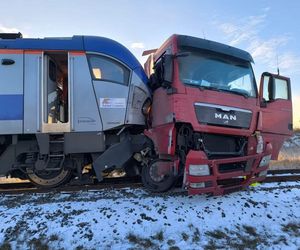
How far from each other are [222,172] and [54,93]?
3781mm

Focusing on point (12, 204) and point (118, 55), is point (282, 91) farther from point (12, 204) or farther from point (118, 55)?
point (12, 204)

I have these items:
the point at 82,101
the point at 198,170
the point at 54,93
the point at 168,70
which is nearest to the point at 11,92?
the point at 54,93

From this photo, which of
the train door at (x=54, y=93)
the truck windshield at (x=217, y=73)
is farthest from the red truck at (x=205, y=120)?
the train door at (x=54, y=93)

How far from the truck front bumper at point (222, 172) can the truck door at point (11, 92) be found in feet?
10.9

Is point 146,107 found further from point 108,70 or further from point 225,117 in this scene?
point 225,117

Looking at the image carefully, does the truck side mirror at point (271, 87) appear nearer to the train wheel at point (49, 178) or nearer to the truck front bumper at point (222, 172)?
the truck front bumper at point (222, 172)

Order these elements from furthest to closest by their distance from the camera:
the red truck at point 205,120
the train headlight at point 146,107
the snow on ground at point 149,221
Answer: the train headlight at point 146,107 < the red truck at point 205,120 < the snow on ground at point 149,221

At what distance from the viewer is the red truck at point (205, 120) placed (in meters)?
6.15

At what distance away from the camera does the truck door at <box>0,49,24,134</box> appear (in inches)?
265

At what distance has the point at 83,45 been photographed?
7035 millimetres

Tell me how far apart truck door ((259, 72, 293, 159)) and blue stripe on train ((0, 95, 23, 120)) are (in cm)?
467

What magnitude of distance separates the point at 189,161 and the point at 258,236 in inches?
60.0

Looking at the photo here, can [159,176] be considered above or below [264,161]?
below

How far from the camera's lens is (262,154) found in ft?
21.6
